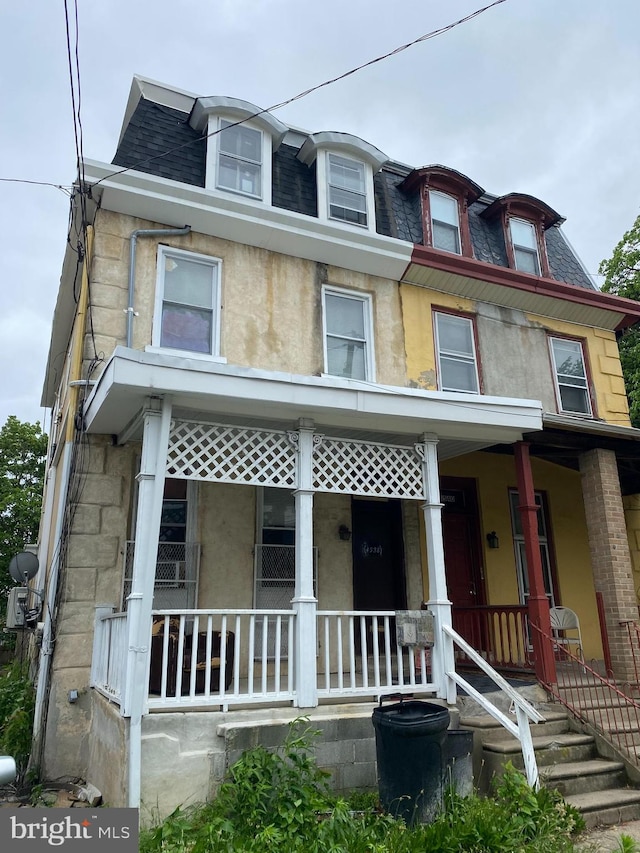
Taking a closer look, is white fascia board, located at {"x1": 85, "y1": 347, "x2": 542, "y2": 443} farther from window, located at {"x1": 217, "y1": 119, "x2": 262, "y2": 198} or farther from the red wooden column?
window, located at {"x1": 217, "y1": 119, "x2": 262, "y2": 198}

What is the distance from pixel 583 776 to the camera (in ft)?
18.2

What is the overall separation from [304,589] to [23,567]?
4.17 m

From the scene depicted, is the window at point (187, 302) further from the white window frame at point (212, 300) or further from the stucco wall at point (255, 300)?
the stucco wall at point (255, 300)

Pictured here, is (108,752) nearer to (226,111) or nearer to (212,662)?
(212,662)

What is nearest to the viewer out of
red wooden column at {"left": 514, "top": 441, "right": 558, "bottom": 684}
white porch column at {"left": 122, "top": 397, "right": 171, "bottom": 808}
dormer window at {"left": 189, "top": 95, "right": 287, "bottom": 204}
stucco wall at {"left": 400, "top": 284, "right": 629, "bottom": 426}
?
white porch column at {"left": 122, "top": 397, "right": 171, "bottom": 808}

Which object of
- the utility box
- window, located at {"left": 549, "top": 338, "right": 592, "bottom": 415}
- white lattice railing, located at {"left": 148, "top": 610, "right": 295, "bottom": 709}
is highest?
window, located at {"left": 549, "top": 338, "right": 592, "bottom": 415}

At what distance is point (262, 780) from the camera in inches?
190

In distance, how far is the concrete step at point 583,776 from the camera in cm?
543

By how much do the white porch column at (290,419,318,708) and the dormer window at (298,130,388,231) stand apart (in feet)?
15.1

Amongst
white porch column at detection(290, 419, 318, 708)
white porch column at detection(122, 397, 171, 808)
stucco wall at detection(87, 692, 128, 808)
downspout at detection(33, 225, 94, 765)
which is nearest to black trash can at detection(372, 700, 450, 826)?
white porch column at detection(290, 419, 318, 708)

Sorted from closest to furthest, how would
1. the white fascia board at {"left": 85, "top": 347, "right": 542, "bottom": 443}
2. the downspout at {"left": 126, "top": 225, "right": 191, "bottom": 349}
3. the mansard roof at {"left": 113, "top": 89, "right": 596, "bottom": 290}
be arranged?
the white fascia board at {"left": 85, "top": 347, "right": 542, "bottom": 443}, the downspout at {"left": 126, "top": 225, "right": 191, "bottom": 349}, the mansard roof at {"left": 113, "top": 89, "right": 596, "bottom": 290}

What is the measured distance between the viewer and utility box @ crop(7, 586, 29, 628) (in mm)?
7793

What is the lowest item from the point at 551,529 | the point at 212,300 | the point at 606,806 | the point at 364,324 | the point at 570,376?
the point at 606,806

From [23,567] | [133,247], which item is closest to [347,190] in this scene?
[133,247]
